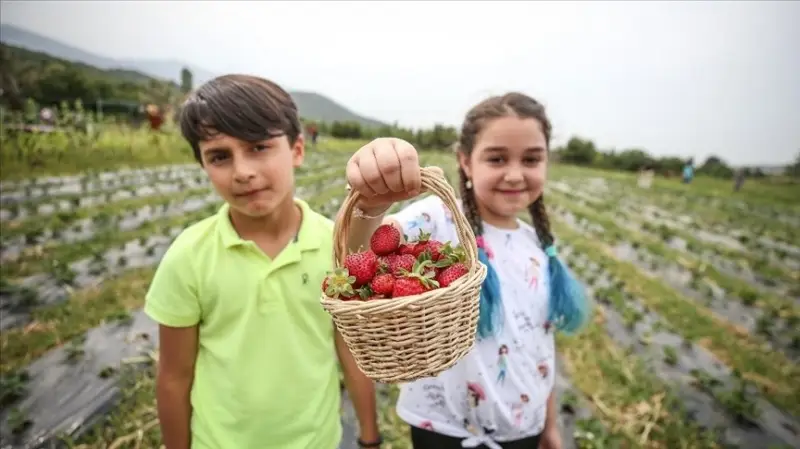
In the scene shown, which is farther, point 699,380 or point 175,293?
point 699,380

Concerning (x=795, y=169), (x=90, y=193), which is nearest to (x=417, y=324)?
(x=90, y=193)

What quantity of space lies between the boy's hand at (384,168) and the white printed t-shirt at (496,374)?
0.52 metres

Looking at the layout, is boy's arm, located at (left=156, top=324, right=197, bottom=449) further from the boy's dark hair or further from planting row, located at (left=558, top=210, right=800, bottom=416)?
planting row, located at (left=558, top=210, right=800, bottom=416)

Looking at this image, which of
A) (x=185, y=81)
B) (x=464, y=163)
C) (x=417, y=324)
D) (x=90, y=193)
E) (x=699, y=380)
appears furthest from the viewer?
(x=185, y=81)

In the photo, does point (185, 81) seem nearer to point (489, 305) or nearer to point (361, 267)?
point (489, 305)

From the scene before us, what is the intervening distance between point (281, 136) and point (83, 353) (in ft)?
9.50

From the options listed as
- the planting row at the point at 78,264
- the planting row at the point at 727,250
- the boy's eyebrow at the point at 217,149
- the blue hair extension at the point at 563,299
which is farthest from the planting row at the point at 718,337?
the planting row at the point at 78,264

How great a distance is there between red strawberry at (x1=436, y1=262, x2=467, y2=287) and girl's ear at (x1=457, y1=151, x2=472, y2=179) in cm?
82

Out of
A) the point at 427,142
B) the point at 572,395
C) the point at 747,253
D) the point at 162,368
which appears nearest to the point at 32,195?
the point at 427,142

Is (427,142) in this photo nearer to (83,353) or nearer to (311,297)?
(83,353)

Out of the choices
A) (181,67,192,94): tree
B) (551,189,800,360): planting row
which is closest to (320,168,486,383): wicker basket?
(551,189,800,360): planting row

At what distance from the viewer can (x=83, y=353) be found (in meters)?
3.29

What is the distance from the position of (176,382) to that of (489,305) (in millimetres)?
1068

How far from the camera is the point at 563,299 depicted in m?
1.74
